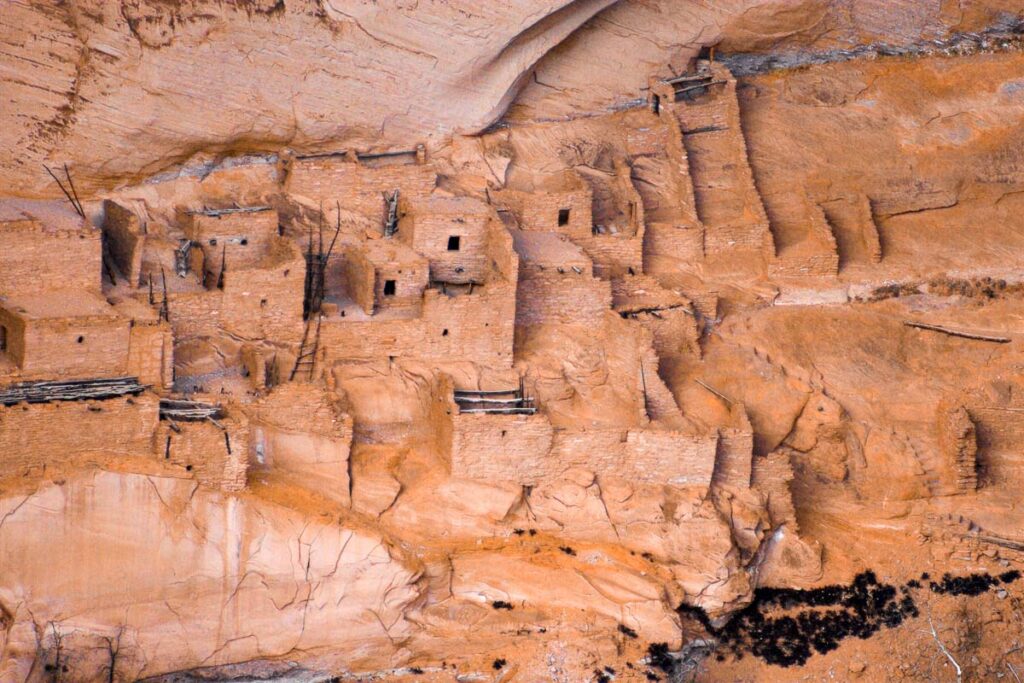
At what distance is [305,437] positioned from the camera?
105 feet

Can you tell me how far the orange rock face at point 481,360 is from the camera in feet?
103

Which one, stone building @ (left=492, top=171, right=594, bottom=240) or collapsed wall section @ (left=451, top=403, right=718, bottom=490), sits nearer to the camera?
collapsed wall section @ (left=451, top=403, right=718, bottom=490)

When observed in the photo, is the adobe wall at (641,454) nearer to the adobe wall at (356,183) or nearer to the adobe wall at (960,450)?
the adobe wall at (960,450)

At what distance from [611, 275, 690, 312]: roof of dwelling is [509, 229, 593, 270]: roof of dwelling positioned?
59 cm

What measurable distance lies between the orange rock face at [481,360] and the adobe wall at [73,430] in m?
0.04

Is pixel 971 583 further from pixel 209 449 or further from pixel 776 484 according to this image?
pixel 209 449

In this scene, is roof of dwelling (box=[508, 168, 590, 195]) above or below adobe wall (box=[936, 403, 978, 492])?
above

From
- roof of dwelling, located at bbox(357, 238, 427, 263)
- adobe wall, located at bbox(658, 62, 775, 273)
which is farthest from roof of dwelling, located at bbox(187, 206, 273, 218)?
adobe wall, located at bbox(658, 62, 775, 273)

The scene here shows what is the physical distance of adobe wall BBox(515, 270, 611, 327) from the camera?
3397 cm

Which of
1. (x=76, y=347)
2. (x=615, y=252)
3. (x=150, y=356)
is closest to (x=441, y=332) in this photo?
(x=615, y=252)

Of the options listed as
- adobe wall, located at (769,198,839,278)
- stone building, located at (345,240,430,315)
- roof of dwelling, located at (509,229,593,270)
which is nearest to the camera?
stone building, located at (345,240,430,315)

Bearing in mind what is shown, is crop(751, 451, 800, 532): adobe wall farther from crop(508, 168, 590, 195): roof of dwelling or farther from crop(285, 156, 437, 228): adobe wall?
crop(285, 156, 437, 228): adobe wall

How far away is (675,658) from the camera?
32438mm

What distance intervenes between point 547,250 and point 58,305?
6956mm
